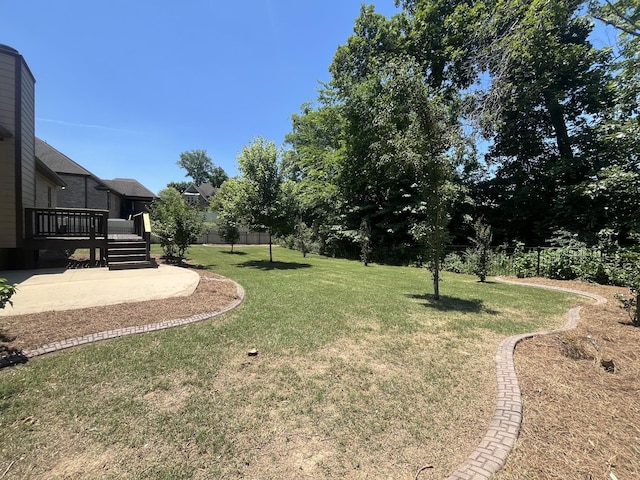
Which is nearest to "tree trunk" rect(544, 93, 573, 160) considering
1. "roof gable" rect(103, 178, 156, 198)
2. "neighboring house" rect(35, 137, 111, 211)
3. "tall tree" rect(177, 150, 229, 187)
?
"neighboring house" rect(35, 137, 111, 211)

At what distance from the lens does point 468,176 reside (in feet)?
63.8

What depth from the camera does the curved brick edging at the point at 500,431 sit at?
222cm

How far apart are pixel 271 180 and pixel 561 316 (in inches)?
458

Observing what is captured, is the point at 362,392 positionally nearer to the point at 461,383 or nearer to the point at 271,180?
the point at 461,383

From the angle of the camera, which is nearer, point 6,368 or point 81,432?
point 81,432

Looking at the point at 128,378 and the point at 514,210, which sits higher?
the point at 514,210

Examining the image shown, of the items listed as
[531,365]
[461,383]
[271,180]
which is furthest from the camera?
[271,180]

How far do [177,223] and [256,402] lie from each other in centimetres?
1034

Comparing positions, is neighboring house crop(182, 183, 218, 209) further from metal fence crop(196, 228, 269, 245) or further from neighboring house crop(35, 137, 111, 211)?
neighboring house crop(35, 137, 111, 211)

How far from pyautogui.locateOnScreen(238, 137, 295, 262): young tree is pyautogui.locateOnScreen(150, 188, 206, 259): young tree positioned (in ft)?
7.89

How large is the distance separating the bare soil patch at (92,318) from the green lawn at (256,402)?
66cm

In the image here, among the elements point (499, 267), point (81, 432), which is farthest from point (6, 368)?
point (499, 267)

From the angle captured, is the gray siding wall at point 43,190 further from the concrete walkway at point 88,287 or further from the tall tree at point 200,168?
the tall tree at point 200,168

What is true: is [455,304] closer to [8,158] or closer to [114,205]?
[8,158]
